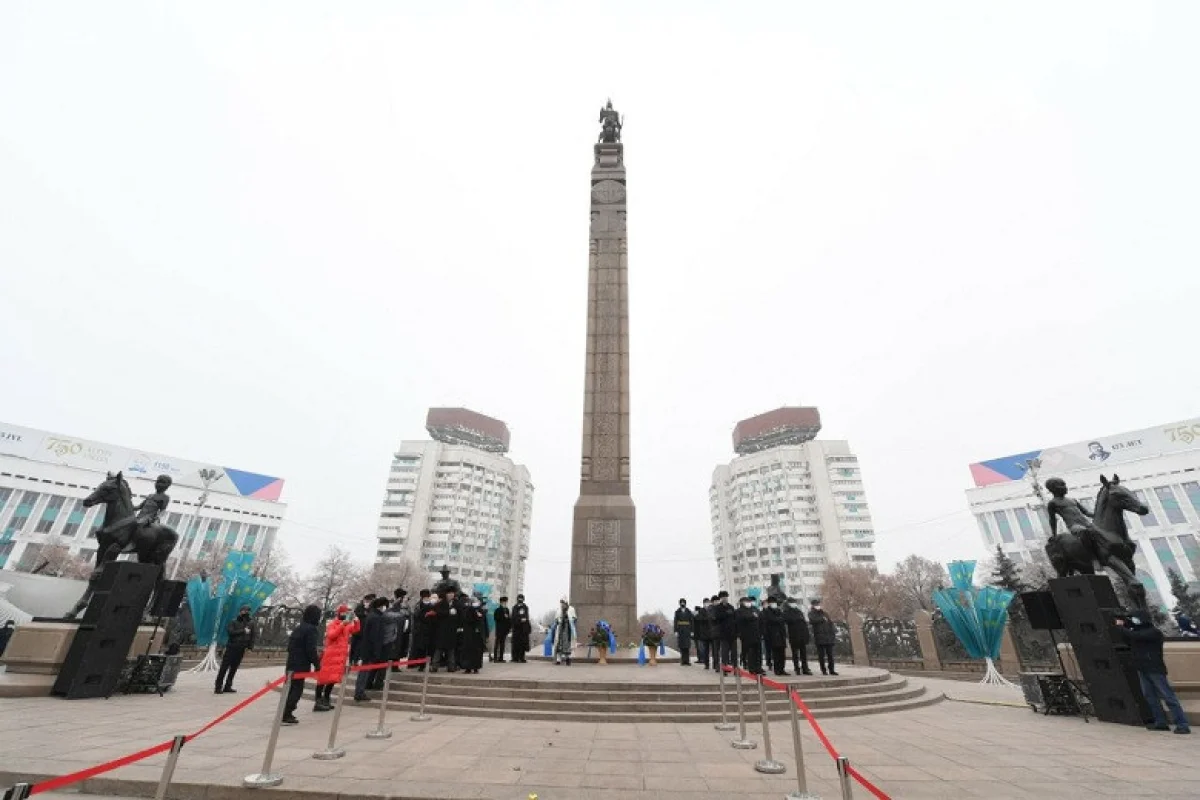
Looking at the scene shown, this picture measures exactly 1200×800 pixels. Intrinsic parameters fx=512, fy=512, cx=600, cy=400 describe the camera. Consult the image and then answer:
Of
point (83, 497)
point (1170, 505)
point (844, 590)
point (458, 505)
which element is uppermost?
point (458, 505)

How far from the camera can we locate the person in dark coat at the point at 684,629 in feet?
44.2

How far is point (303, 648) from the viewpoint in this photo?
791cm

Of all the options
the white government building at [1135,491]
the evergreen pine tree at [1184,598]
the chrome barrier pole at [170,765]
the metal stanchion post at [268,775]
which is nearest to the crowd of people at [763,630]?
the metal stanchion post at [268,775]

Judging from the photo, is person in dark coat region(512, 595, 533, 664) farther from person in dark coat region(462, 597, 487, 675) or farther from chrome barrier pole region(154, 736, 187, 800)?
chrome barrier pole region(154, 736, 187, 800)

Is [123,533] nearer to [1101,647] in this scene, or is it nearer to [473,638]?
[473,638]

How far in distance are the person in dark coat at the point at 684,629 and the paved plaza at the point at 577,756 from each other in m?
5.08

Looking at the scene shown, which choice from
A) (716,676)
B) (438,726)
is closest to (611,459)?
(716,676)

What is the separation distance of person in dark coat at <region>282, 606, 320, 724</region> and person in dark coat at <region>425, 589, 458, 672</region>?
91.0 inches

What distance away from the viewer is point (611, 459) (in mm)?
18594

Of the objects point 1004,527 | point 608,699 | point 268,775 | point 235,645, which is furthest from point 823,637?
point 1004,527

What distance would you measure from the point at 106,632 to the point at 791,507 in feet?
298

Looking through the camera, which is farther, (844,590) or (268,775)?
(844,590)

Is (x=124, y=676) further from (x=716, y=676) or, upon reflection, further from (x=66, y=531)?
(x=66, y=531)

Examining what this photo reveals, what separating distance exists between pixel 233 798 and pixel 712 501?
117 m
